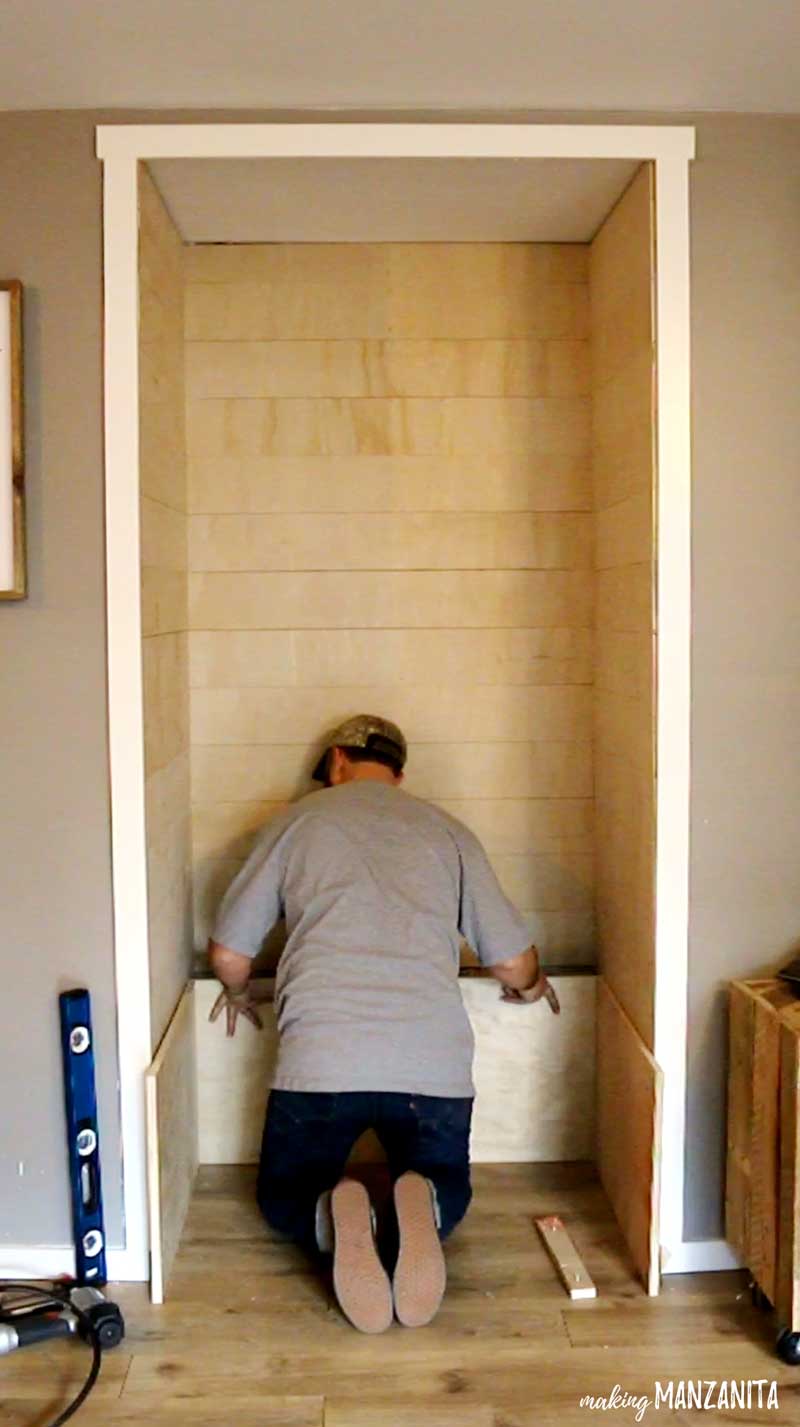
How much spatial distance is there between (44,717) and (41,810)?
0.63ft

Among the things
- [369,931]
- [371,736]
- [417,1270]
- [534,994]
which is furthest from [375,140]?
[417,1270]

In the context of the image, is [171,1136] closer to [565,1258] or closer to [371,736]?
[565,1258]

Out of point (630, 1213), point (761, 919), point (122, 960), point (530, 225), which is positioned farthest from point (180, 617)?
point (630, 1213)

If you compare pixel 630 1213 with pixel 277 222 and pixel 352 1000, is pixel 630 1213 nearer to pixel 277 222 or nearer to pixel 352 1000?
pixel 352 1000

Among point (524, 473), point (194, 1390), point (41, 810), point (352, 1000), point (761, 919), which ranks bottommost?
point (194, 1390)

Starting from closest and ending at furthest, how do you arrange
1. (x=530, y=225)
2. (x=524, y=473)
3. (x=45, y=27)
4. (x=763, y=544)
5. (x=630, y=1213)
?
(x=45, y=27), (x=763, y=544), (x=630, y=1213), (x=530, y=225), (x=524, y=473)

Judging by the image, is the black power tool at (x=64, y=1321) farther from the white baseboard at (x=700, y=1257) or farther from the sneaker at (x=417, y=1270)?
the white baseboard at (x=700, y=1257)

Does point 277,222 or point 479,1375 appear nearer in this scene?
point 479,1375

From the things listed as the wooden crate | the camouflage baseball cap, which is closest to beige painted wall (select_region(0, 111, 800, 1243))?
the wooden crate

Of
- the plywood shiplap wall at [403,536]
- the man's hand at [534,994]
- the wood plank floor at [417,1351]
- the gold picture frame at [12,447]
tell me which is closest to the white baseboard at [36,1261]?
the wood plank floor at [417,1351]

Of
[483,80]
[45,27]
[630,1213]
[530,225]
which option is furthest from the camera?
[530,225]

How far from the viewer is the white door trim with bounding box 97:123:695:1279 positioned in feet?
8.43

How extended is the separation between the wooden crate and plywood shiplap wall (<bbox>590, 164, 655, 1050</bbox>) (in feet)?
0.70

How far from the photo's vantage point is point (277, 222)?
9.80 ft
